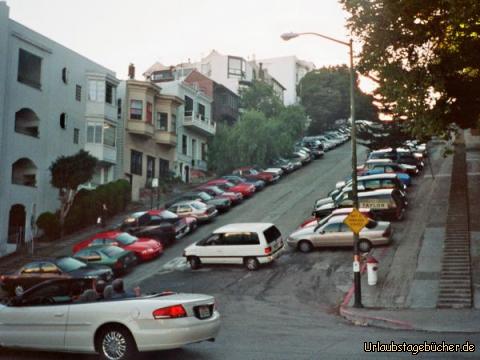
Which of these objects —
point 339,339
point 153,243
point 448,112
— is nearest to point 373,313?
point 339,339

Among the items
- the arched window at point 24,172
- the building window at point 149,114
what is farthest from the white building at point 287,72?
the arched window at point 24,172

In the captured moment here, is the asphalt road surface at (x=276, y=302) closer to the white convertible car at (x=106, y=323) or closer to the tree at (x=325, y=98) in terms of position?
the white convertible car at (x=106, y=323)

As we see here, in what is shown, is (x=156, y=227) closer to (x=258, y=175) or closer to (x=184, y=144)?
(x=258, y=175)

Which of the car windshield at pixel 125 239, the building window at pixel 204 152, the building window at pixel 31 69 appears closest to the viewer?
the car windshield at pixel 125 239

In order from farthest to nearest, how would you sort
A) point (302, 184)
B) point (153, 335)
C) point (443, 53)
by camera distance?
point (302, 184) → point (443, 53) → point (153, 335)

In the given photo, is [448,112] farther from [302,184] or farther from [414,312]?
[302,184]

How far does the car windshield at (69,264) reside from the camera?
20.4 meters

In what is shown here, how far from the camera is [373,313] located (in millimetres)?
14938

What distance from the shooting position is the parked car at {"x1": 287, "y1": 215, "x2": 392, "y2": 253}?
22.6 metres

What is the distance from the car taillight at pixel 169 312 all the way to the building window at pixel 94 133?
32755 millimetres

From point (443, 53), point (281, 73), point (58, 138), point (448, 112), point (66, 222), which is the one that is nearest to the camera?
point (443, 53)

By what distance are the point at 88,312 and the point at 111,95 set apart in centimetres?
3452

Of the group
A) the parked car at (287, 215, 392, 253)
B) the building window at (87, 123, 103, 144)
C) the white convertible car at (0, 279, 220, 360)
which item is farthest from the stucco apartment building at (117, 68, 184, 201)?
the white convertible car at (0, 279, 220, 360)

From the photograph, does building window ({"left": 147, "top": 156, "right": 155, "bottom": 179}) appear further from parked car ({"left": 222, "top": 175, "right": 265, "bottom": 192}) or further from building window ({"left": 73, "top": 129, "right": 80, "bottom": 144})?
building window ({"left": 73, "top": 129, "right": 80, "bottom": 144})
